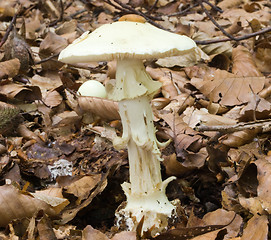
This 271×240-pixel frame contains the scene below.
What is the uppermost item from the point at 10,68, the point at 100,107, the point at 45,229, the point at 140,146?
the point at 140,146

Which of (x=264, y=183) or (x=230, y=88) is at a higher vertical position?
(x=264, y=183)

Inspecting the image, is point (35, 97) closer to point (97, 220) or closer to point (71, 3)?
point (97, 220)

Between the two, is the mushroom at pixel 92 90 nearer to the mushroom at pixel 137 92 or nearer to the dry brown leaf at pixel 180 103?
the dry brown leaf at pixel 180 103

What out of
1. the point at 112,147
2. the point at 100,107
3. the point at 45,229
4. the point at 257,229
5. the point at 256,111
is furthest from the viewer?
the point at 100,107

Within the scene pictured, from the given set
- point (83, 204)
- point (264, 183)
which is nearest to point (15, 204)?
point (83, 204)

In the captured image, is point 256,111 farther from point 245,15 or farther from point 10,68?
point 245,15

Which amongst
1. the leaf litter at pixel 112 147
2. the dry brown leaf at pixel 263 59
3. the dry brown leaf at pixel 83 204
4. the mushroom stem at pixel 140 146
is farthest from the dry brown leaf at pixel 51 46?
the mushroom stem at pixel 140 146

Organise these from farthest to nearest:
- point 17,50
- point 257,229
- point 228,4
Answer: point 228,4 → point 17,50 → point 257,229
